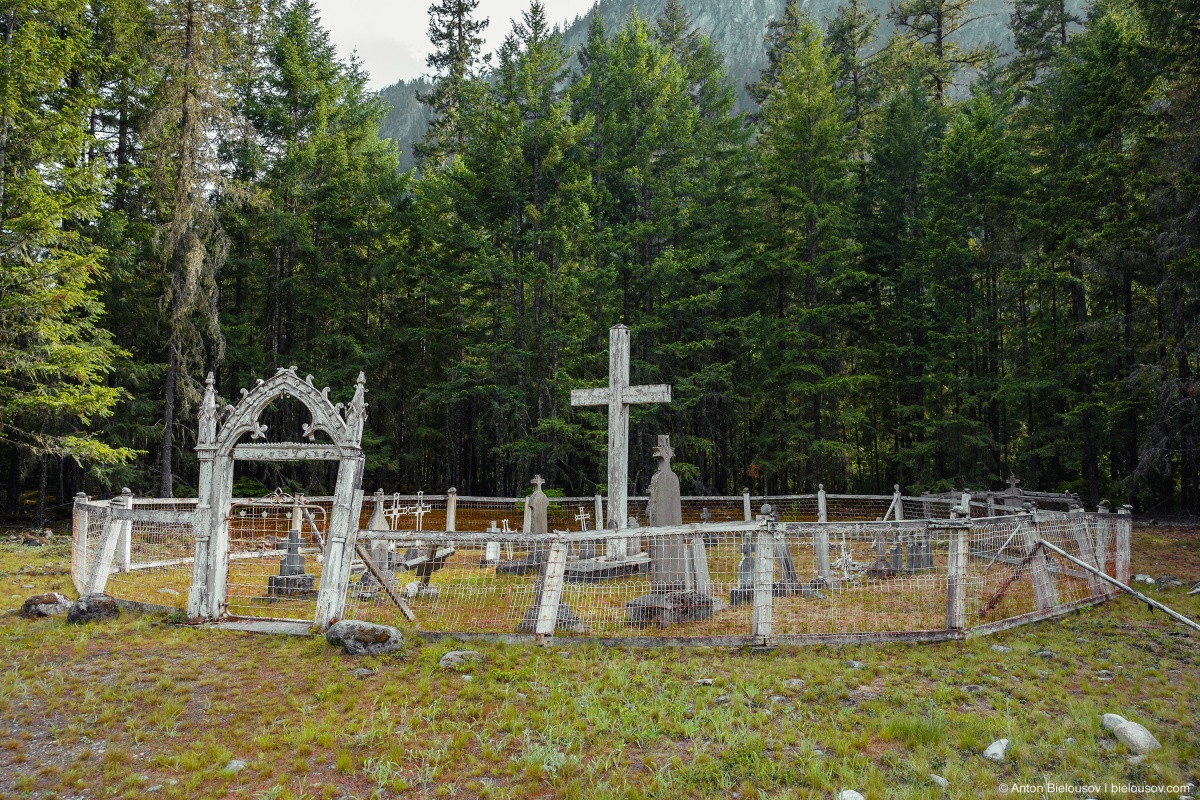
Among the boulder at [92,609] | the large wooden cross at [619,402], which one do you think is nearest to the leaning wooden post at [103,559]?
the boulder at [92,609]

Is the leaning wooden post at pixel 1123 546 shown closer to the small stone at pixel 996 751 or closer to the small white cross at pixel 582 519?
the small stone at pixel 996 751

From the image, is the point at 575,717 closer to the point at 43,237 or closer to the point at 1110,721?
the point at 1110,721

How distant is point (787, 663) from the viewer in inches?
259

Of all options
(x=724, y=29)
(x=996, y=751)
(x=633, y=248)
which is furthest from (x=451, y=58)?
(x=724, y=29)

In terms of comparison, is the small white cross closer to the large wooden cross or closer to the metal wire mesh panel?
the large wooden cross

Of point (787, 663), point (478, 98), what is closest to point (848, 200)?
point (478, 98)

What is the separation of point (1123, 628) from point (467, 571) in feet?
36.3

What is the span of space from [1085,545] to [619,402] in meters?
8.11

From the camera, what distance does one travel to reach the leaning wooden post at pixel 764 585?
7.16 metres

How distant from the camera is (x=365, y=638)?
22.3 ft

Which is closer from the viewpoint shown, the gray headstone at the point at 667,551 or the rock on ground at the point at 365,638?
the rock on ground at the point at 365,638

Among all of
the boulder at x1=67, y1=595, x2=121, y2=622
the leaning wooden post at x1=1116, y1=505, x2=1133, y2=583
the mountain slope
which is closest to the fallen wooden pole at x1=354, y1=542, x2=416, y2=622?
the boulder at x1=67, y1=595, x2=121, y2=622

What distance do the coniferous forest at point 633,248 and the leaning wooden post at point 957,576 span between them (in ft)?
46.4

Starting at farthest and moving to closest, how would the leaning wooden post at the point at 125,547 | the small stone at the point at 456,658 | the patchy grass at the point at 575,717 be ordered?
the leaning wooden post at the point at 125,547 < the small stone at the point at 456,658 < the patchy grass at the point at 575,717
